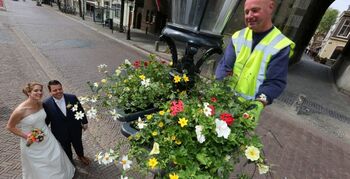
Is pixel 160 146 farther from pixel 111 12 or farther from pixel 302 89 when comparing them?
pixel 111 12

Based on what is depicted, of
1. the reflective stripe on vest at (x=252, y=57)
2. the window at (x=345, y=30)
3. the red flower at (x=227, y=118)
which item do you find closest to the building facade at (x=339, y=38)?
the window at (x=345, y=30)

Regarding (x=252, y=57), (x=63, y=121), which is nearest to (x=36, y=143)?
(x=63, y=121)

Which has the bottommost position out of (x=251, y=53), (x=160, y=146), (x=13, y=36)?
→ (x=13, y=36)

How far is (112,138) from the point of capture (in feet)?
14.0

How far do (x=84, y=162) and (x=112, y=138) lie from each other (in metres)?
0.89

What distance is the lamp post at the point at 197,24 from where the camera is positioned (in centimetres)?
145

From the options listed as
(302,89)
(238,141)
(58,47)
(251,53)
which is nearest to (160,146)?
(238,141)

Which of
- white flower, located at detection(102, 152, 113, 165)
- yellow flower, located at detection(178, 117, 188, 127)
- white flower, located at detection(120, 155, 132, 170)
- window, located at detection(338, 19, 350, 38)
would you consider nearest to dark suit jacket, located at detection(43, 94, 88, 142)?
white flower, located at detection(102, 152, 113, 165)

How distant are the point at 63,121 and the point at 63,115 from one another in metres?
0.09

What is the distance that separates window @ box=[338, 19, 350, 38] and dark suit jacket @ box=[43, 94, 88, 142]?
41.5 m

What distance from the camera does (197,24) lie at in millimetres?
1469

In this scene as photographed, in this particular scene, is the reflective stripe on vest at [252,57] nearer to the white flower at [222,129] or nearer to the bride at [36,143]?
the white flower at [222,129]

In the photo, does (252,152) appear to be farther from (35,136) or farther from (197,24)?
(35,136)

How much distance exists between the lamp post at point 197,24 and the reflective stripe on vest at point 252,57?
28 centimetres
